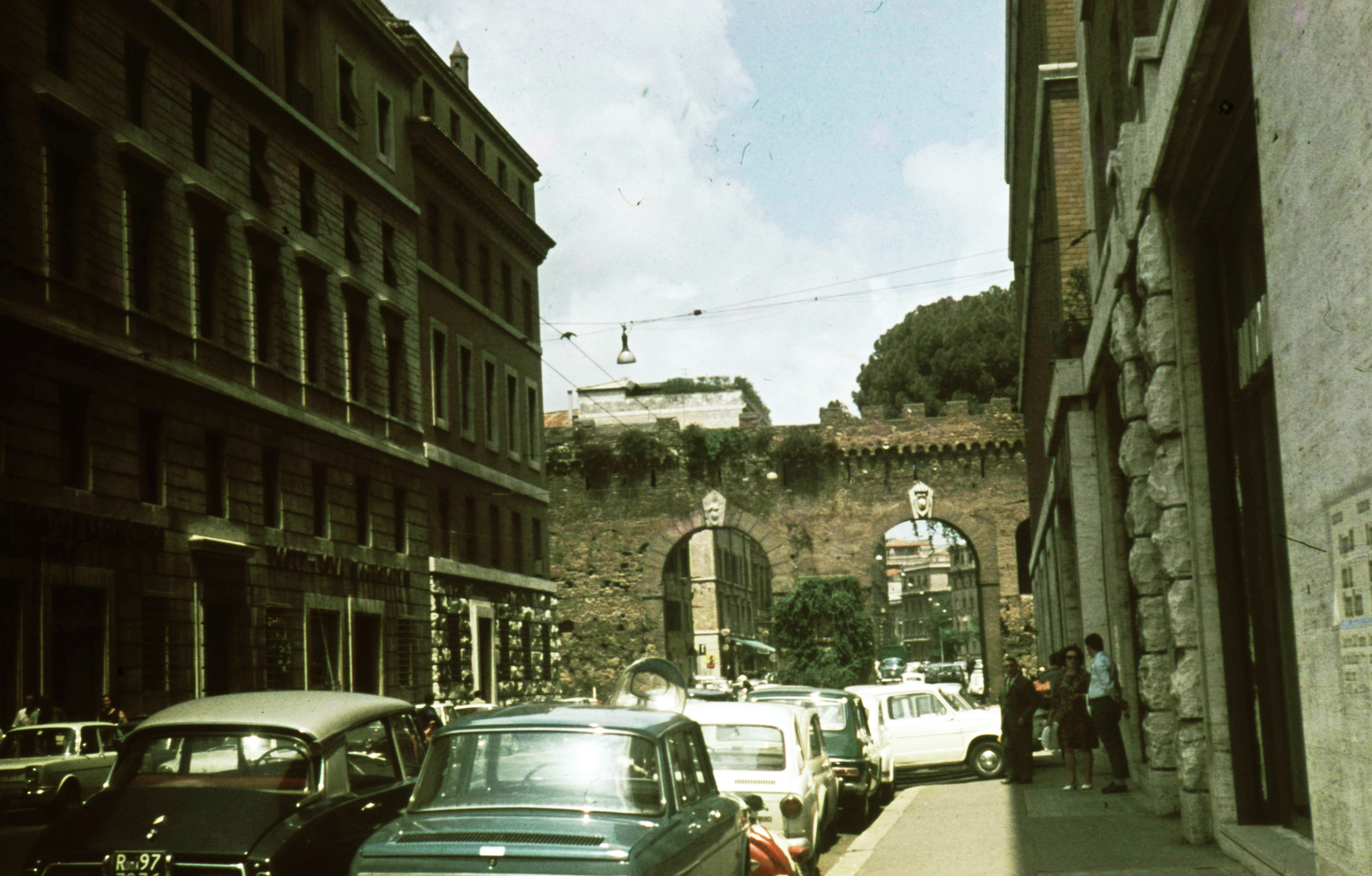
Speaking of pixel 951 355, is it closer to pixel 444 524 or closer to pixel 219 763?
pixel 444 524

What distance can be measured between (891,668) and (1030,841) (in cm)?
6763

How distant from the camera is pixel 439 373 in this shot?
35.7m

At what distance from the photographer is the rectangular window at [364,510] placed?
30.3 metres

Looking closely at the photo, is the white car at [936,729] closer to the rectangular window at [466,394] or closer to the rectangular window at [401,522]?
the rectangular window at [401,522]

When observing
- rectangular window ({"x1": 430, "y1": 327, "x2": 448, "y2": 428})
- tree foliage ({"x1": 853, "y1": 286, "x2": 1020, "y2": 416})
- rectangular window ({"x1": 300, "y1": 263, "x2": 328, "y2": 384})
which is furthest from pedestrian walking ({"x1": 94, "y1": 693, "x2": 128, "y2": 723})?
tree foliage ({"x1": 853, "y1": 286, "x2": 1020, "y2": 416})

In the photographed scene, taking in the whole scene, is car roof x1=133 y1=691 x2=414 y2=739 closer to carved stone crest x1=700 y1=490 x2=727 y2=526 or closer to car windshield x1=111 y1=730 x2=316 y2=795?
car windshield x1=111 y1=730 x2=316 y2=795

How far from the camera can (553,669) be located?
4238cm

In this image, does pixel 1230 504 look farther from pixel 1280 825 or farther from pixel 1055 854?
pixel 1055 854

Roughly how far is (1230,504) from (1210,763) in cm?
161

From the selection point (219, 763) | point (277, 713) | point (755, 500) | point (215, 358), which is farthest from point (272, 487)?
point (755, 500)

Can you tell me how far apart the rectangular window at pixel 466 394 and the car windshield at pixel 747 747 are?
83.6ft

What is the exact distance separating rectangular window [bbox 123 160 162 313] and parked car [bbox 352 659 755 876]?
16853 millimetres

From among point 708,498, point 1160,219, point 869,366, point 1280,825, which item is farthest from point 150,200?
point 869,366

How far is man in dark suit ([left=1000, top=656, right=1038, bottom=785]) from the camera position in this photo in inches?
707
